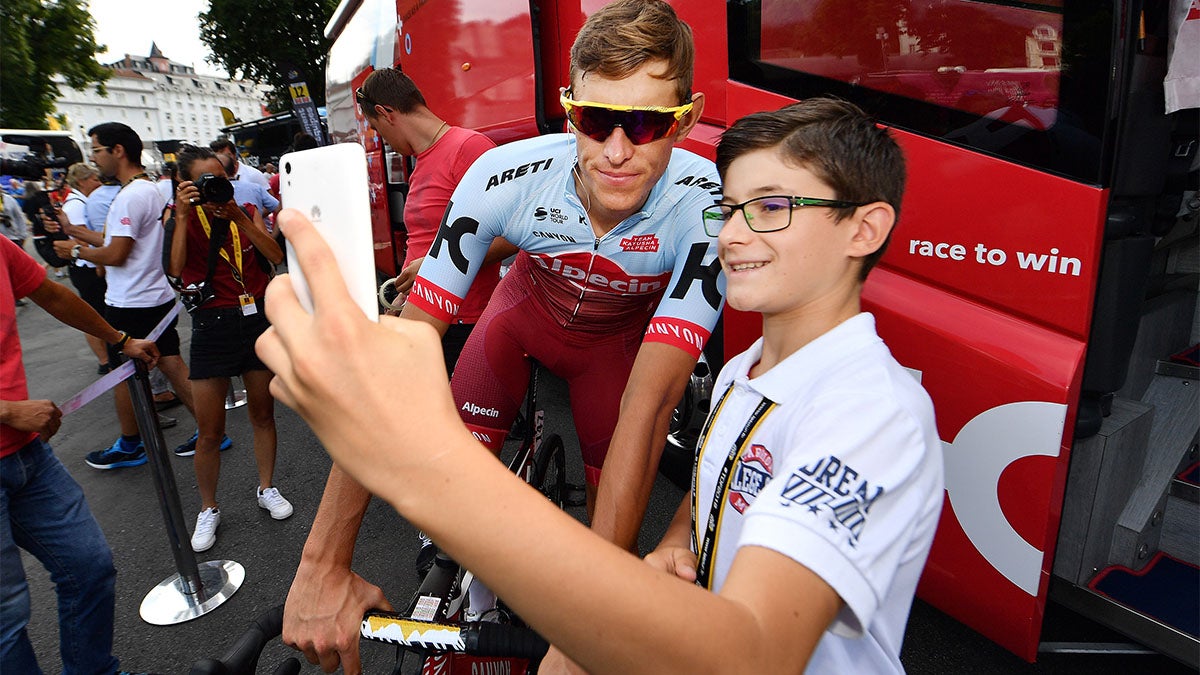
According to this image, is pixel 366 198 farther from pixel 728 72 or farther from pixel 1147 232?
pixel 728 72

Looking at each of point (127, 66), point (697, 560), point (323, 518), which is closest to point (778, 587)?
point (697, 560)

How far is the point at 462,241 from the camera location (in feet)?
5.90

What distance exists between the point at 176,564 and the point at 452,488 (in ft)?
11.4

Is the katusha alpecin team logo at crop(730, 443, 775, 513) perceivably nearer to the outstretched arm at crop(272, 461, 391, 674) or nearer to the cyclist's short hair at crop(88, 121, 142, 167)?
the outstretched arm at crop(272, 461, 391, 674)

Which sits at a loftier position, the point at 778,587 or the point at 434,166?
the point at 434,166

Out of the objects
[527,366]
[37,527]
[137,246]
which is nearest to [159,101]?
[137,246]

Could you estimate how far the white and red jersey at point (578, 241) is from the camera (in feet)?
5.53

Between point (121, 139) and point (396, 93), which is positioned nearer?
Result: point (396, 93)

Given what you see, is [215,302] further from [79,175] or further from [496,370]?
[79,175]

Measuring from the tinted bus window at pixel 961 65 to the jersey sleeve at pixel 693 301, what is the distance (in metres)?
0.97

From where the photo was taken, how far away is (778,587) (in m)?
0.66

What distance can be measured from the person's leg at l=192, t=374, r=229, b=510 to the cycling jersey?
208 centimetres

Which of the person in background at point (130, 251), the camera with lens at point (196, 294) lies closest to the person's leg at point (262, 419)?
the camera with lens at point (196, 294)

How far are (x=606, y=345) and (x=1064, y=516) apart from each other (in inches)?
59.8
